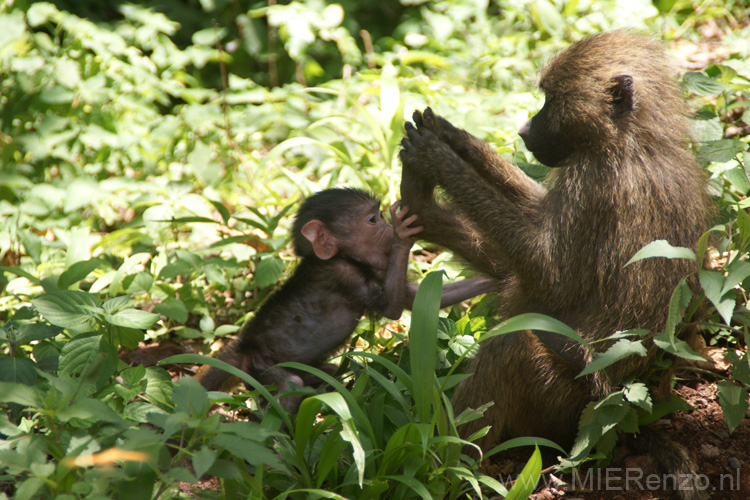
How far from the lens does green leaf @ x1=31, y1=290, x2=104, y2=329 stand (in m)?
2.55

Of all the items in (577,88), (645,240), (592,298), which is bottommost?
(592,298)

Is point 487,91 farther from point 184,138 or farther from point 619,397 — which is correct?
point 619,397

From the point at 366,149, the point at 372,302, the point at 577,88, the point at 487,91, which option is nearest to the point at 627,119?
the point at 577,88

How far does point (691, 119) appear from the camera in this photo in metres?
2.82

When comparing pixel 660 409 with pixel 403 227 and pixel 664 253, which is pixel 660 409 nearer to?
pixel 664 253

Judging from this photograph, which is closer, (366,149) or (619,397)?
(619,397)

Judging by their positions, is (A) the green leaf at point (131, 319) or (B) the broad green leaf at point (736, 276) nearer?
(B) the broad green leaf at point (736, 276)

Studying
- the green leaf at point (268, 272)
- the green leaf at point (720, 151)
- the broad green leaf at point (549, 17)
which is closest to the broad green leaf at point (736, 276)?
the green leaf at point (720, 151)

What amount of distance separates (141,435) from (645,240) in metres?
1.73

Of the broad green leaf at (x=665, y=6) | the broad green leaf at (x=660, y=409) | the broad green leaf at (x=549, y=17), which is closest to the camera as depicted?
the broad green leaf at (x=660, y=409)

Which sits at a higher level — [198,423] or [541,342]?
[198,423]

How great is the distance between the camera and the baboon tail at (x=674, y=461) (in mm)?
2301

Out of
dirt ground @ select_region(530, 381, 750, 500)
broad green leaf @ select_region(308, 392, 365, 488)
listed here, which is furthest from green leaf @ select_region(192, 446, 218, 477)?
dirt ground @ select_region(530, 381, 750, 500)

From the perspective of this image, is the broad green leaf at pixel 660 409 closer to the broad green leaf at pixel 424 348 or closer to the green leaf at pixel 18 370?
the broad green leaf at pixel 424 348
